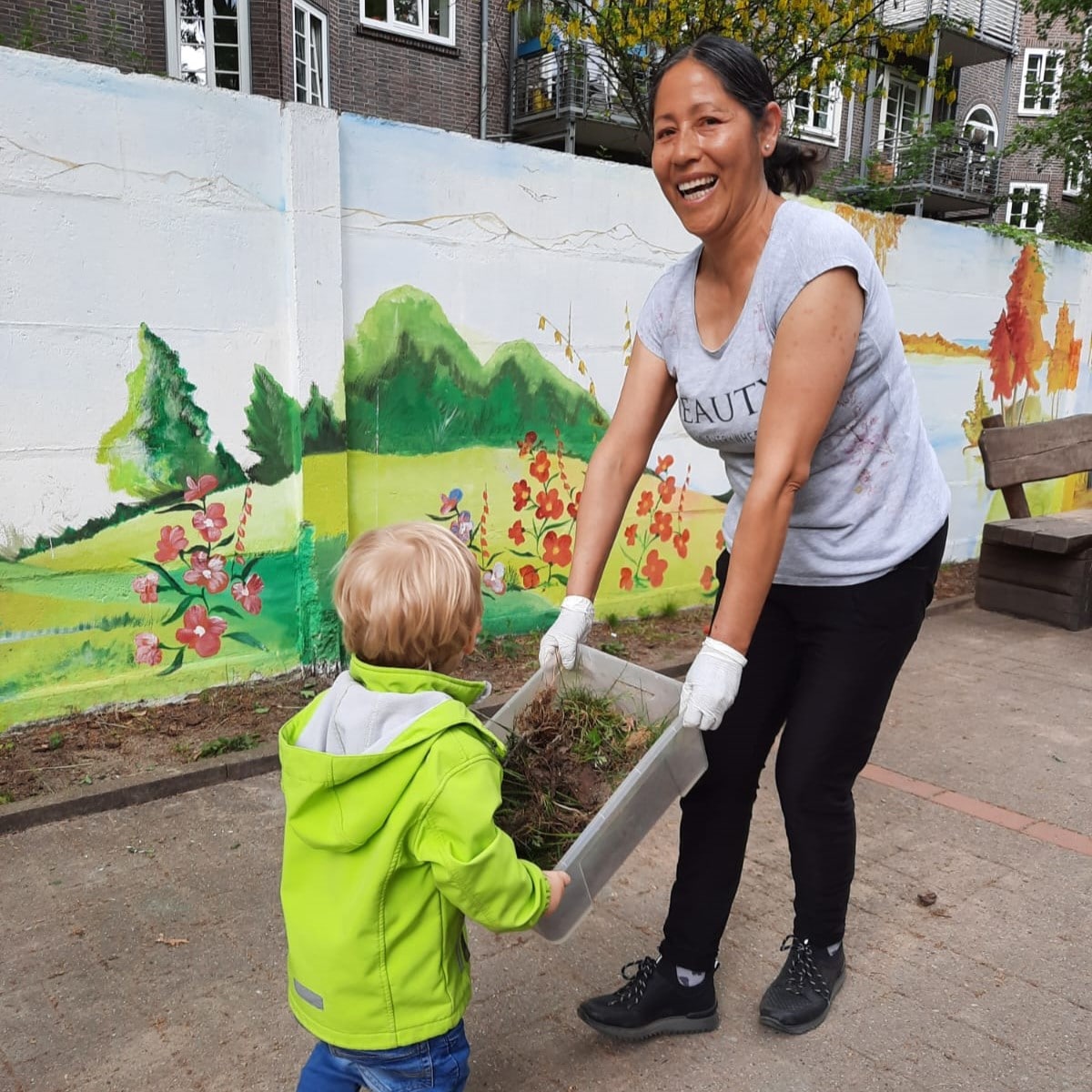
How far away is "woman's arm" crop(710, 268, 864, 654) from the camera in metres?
1.96

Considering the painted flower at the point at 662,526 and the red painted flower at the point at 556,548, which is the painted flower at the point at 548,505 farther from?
the painted flower at the point at 662,526

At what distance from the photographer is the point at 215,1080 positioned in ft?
7.36

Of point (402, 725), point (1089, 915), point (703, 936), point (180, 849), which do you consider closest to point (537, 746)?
point (402, 725)

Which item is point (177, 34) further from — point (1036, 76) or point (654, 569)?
point (1036, 76)

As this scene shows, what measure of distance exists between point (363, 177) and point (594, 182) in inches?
51.6

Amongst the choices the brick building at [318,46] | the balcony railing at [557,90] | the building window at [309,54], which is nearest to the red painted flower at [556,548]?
the brick building at [318,46]

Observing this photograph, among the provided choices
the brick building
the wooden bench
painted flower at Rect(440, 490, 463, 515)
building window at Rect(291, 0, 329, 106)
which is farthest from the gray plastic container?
building window at Rect(291, 0, 329, 106)

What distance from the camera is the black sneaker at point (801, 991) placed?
96.5 inches

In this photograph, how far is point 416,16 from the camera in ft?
49.2

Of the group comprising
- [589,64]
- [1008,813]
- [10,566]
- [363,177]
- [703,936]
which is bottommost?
[1008,813]

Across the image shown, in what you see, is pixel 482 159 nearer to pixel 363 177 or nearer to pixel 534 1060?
pixel 363 177

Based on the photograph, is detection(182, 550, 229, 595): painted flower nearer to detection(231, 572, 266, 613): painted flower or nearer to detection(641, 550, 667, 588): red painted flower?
detection(231, 572, 266, 613): painted flower

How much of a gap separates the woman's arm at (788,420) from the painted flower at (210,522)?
8.80 feet

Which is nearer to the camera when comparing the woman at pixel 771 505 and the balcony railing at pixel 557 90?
the woman at pixel 771 505
